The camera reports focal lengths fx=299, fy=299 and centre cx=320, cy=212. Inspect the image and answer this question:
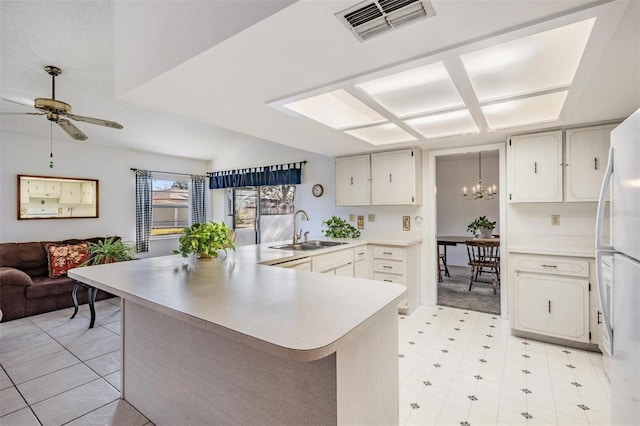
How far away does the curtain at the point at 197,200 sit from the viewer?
626 centimetres

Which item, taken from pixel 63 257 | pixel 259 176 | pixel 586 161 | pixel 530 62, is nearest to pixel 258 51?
pixel 530 62

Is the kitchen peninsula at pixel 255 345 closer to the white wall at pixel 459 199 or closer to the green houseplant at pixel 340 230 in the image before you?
the green houseplant at pixel 340 230

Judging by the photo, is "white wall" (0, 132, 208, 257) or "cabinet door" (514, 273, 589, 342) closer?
"cabinet door" (514, 273, 589, 342)

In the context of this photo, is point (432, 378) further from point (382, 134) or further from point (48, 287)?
point (48, 287)

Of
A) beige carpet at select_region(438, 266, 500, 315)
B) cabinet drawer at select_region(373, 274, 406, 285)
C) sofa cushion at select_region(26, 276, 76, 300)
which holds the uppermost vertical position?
cabinet drawer at select_region(373, 274, 406, 285)

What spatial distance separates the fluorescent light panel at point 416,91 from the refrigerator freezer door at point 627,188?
0.97 meters

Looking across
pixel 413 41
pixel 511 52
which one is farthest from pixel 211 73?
pixel 511 52

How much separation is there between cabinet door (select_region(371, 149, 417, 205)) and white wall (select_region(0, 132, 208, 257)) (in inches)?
165

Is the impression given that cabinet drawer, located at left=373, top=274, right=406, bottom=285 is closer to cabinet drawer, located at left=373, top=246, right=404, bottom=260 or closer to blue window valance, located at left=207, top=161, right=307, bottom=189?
cabinet drawer, located at left=373, top=246, right=404, bottom=260

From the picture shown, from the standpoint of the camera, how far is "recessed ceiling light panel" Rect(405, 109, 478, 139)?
268cm

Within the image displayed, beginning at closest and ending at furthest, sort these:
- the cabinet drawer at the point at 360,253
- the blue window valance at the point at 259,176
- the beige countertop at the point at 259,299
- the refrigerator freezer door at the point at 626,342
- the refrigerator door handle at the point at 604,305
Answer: the beige countertop at the point at 259,299
the refrigerator freezer door at the point at 626,342
the refrigerator door handle at the point at 604,305
the cabinet drawer at the point at 360,253
the blue window valance at the point at 259,176

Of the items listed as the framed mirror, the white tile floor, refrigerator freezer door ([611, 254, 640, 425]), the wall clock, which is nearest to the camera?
refrigerator freezer door ([611, 254, 640, 425])

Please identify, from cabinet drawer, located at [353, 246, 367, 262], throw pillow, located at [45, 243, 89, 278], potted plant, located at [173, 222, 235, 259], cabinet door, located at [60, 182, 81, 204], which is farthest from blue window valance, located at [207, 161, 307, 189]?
potted plant, located at [173, 222, 235, 259]

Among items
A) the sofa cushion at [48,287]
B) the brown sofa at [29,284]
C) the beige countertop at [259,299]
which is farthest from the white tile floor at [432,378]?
the beige countertop at [259,299]
